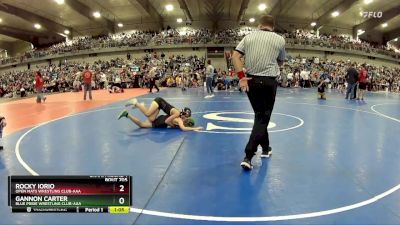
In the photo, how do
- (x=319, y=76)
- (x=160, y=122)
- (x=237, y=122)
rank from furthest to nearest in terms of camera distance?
1. (x=319, y=76)
2. (x=237, y=122)
3. (x=160, y=122)

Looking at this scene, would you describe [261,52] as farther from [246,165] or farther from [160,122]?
[160,122]

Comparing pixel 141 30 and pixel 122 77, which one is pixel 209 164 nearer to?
pixel 122 77

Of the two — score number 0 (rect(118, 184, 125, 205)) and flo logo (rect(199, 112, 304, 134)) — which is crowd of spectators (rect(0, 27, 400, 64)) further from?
score number 0 (rect(118, 184, 125, 205))

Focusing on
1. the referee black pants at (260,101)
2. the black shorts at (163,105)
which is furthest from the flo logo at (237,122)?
the referee black pants at (260,101)

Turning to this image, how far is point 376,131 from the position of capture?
7.07 meters

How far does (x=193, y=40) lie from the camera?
37.3 meters

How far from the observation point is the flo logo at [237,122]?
23.1 ft

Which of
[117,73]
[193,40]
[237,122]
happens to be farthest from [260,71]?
[193,40]

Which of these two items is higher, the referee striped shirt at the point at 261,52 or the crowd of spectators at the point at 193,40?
the crowd of spectators at the point at 193,40

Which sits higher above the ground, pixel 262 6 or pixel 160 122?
pixel 262 6

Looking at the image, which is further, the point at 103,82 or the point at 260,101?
the point at 103,82
